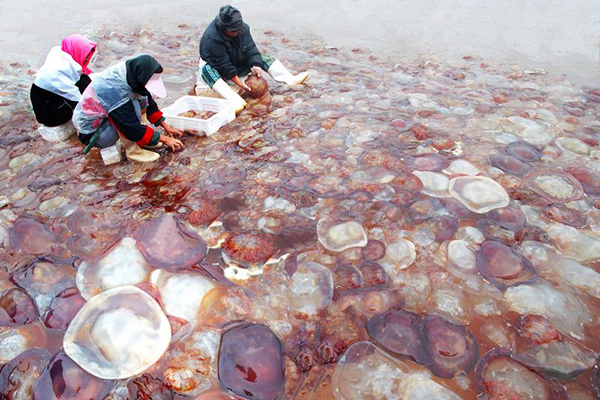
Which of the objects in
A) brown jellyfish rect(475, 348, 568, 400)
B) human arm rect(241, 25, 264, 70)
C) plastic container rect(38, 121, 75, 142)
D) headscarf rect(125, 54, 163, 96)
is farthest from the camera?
human arm rect(241, 25, 264, 70)

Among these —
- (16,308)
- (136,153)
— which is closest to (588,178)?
(136,153)

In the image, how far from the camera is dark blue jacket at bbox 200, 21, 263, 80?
4.26 m

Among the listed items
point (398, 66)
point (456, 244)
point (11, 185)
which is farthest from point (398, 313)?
point (398, 66)

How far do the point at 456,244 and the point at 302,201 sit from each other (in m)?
0.99

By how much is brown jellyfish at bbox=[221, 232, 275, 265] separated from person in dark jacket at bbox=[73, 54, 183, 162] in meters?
1.30

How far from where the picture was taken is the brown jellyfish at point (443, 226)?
2.53m

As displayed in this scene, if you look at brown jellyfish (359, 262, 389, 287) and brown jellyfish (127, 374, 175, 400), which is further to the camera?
brown jellyfish (359, 262, 389, 287)

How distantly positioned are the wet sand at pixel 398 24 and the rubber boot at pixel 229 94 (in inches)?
108

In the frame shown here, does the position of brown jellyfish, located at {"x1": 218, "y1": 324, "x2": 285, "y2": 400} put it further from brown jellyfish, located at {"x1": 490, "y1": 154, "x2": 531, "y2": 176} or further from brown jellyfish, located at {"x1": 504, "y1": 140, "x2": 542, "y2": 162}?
brown jellyfish, located at {"x1": 504, "y1": 140, "x2": 542, "y2": 162}

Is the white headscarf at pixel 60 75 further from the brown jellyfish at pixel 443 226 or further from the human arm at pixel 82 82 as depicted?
the brown jellyfish at pixel 443 226

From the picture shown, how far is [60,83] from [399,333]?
10.9ft

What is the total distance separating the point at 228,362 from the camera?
1963 mm

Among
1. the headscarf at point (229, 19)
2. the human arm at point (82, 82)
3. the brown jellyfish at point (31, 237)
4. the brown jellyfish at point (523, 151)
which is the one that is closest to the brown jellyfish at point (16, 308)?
the brown jellyfish at point (31, 237)

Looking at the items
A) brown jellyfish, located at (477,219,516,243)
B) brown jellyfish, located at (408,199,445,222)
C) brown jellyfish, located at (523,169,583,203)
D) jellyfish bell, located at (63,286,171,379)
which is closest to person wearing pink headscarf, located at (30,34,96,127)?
jellyfish bell, located at (63,286,171,379)
